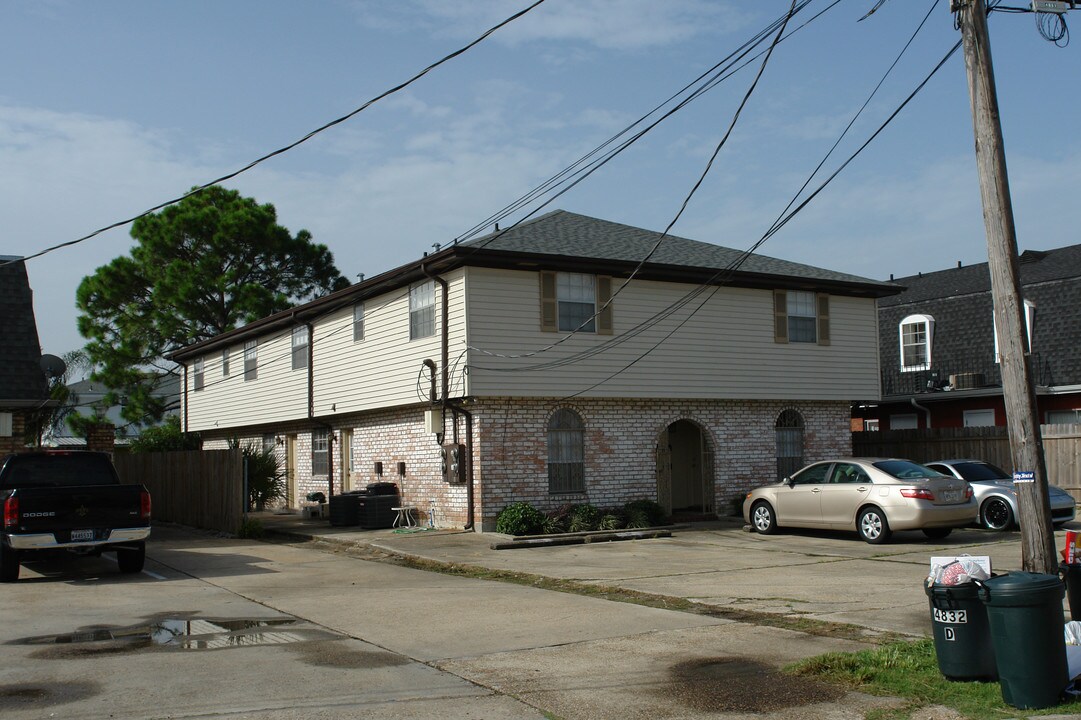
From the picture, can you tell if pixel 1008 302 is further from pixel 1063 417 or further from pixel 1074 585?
pixel 1063 417

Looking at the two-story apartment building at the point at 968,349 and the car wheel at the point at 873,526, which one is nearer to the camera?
the car wheel at the point at 873,526

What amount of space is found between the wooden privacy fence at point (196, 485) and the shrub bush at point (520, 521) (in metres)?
5.50

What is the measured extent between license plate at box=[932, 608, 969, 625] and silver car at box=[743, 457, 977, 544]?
10.1 m

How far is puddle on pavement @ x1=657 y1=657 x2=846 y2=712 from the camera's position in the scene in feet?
23.3

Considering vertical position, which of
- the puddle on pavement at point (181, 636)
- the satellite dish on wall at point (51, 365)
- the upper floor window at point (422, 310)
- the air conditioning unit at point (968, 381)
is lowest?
the puddle on pavement at point (181, 636)

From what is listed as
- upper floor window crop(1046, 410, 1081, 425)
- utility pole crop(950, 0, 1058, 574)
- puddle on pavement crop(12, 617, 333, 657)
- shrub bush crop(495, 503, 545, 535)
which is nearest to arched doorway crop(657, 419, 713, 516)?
shrub bush crop(495, 503, 545, 535)

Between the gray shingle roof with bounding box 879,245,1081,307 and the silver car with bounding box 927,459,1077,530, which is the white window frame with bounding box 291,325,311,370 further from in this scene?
the gray shingle roof with bounding box 879,245,1081,307

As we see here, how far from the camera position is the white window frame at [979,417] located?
28.6 meters

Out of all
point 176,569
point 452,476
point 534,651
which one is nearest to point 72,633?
point 534,651

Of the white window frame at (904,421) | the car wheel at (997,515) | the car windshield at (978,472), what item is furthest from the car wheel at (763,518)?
the white window frame at (904,421)

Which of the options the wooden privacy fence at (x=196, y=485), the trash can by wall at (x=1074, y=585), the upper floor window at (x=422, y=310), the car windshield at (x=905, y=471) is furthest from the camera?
the wooden privacy fence at (x=196, y=485)

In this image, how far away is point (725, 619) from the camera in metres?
10.3

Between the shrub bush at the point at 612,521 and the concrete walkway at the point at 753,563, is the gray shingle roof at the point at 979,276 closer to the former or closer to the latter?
the concrete walkway at the point at 753,563

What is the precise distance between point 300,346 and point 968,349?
18671 mm
